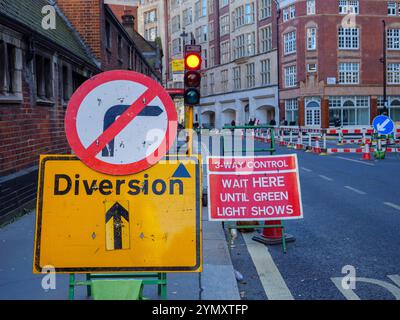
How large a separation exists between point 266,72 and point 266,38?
382 cm

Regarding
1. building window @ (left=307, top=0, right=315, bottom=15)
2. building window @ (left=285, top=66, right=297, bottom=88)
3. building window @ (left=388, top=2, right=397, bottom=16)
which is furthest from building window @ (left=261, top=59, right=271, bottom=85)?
building window @ (left=388, top=2, right=397, bottom=16)

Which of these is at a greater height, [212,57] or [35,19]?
[212,57]

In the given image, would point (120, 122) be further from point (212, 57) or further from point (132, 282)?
point (212, 57)

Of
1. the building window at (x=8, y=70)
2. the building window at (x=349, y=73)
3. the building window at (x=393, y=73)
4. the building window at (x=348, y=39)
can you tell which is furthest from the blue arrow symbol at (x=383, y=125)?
the building window at (x=393, y=73)

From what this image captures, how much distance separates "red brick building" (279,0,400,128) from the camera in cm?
4909

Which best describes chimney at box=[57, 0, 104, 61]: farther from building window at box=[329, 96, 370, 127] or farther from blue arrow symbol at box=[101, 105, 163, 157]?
building window at box=[329, 96, 370, 127]

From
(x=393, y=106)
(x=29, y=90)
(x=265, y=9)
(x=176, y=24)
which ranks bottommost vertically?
(x=29, y=90)

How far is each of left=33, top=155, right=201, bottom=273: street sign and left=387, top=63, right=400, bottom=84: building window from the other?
51.1 metres

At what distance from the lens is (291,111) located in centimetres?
5250

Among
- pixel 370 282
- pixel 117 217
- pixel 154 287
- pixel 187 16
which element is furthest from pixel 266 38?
pixel 117 217

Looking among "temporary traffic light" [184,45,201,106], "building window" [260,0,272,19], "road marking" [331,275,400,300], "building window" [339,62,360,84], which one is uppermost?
"building window" [260,0,272,19]

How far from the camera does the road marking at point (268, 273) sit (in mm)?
5047
